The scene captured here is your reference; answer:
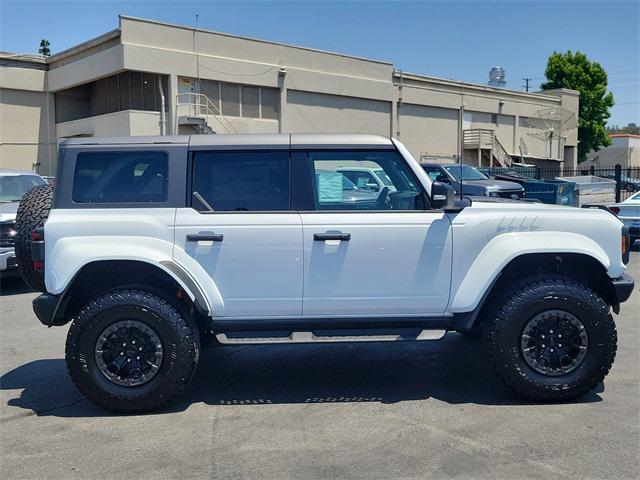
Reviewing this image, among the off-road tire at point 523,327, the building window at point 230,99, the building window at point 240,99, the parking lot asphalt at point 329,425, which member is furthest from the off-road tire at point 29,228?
the building window at point 230,99

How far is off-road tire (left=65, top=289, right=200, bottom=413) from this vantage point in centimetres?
482

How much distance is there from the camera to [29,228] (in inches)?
210

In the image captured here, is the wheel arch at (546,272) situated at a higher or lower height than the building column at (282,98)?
lower

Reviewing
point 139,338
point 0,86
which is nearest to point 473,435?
point 139,338

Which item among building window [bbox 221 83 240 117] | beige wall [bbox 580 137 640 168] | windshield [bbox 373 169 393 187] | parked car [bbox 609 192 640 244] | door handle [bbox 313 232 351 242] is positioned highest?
beige wall [bbox 580 137 640 168]

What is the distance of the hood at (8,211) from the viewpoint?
988 centimetres

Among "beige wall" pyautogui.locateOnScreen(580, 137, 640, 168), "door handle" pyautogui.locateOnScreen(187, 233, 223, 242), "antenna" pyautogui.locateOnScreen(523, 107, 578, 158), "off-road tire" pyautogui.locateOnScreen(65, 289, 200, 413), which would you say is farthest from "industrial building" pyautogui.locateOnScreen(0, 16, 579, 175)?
"beige wall" pyautogui.locateOnScreen(580, 137, 640, 168)

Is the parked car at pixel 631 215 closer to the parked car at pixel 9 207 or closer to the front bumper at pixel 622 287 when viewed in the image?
the front bumper at pixel 622 287

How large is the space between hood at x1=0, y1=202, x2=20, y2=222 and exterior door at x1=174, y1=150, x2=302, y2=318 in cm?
611

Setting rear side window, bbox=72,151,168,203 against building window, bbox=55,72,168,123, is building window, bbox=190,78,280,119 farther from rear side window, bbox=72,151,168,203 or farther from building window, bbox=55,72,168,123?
rear side window, bbox=72,151,168,203

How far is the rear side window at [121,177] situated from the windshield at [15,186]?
6.82m

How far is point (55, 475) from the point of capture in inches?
156

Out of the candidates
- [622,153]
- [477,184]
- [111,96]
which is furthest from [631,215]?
[622,153]

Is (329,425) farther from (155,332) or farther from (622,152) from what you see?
(622,152)
